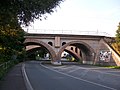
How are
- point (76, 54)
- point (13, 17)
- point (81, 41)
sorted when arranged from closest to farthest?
point (13, 17), point (81, 41), point (76, 54)

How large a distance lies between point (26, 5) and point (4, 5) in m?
0.93

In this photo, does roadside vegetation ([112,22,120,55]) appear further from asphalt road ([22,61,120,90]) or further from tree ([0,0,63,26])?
tree ([0,0,63,26])

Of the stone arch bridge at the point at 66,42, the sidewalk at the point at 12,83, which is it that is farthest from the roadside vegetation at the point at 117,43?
the sidewalk at the point at 12,83

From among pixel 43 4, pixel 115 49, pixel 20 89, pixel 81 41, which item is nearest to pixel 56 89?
pixel 20 89

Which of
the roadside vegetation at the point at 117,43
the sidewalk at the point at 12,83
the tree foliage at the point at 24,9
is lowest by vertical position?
the sidewalk at the point at 12,83

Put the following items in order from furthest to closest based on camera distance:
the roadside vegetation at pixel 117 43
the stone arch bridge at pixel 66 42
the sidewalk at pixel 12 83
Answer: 1. the stone arch bridge at pixel 66 42
2. the roadside vegetation at pixel 117 43
3. the sidewalk at pixel 12 83

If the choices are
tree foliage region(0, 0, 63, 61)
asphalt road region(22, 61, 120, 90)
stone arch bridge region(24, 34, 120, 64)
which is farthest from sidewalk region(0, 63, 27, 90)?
stone arch bridge region(24, 34, 120, 64)

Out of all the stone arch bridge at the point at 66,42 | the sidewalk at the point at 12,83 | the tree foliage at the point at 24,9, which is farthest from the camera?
the stone arch bridge at the point at 66,42

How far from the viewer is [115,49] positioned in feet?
212

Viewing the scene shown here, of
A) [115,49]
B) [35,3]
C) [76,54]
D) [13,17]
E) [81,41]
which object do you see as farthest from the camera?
[76,54]

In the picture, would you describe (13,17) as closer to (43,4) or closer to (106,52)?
(43,4)

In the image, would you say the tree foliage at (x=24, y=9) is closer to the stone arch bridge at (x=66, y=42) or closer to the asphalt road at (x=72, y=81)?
the asphalt road at (x=72, y=81)

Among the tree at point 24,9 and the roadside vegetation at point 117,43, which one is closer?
the tree at point 24,9

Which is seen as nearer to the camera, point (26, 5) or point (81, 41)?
point (26, 5)
